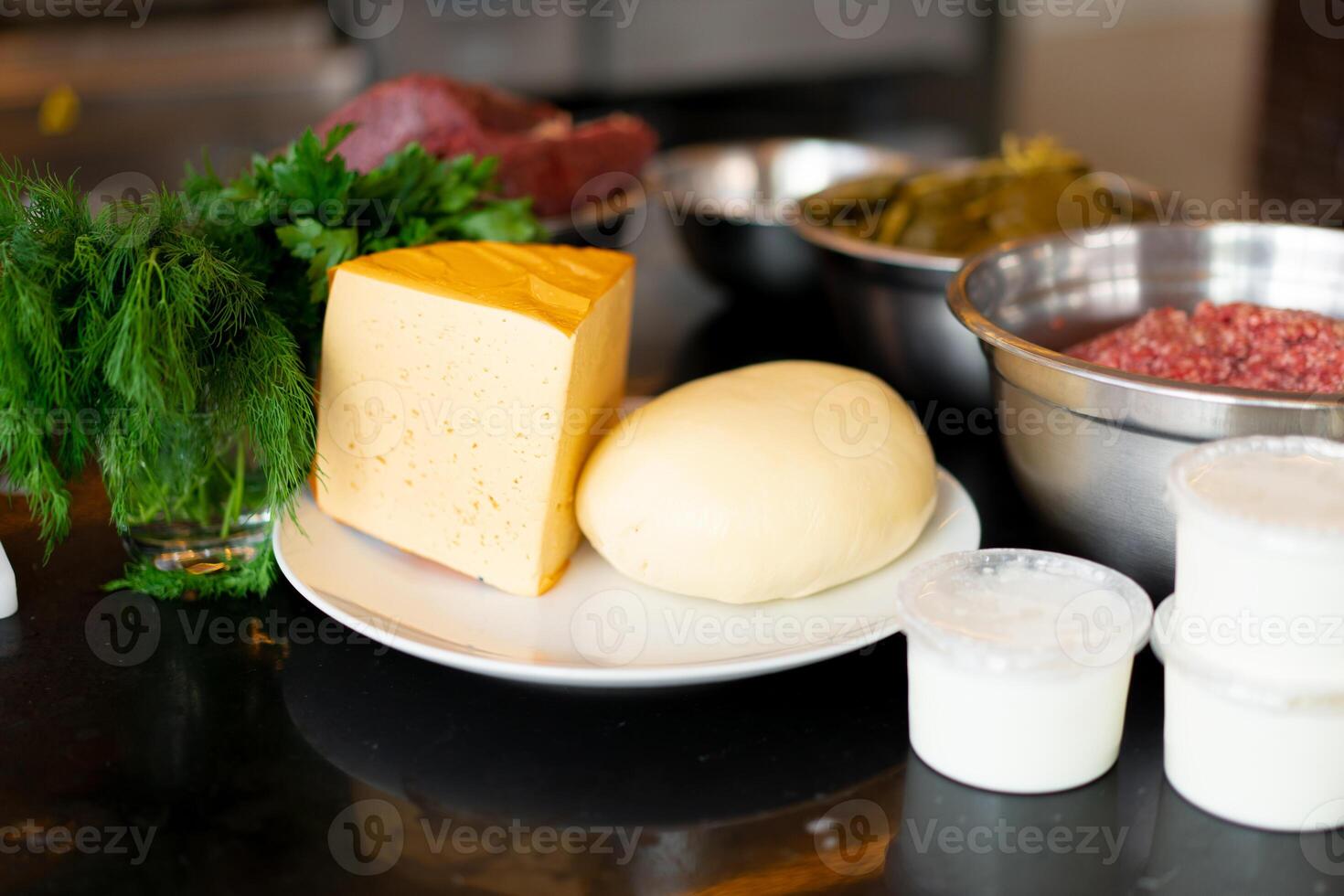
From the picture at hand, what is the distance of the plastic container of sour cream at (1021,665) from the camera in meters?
0.75

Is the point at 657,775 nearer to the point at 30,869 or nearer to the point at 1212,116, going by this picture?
the point at 30,869

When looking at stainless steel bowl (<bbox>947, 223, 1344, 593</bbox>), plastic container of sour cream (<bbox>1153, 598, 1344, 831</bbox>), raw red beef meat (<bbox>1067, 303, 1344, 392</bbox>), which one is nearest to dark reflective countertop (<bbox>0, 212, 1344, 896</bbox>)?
plastic container of sour cream (<bbox>1153, 598, 1344, 831</bbox>)

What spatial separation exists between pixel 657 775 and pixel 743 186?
133cm

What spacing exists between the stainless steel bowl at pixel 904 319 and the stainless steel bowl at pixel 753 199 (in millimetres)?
144

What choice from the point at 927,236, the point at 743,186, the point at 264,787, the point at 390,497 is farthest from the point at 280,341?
the point at 743,186

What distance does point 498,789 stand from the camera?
0.81 meters

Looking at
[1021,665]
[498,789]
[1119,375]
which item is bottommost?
[498,789]

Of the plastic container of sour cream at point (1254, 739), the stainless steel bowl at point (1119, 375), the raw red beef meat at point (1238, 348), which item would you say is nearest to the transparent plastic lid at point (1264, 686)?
the plastic container of sour cream at point (1254, 739)

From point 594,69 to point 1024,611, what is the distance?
323cm

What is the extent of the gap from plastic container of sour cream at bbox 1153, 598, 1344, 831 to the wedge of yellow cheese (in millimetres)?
453

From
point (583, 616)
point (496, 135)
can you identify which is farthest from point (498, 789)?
point (496, 135)

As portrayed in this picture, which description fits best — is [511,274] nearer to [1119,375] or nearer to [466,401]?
[466,401]

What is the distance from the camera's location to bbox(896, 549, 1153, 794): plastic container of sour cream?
748 mm

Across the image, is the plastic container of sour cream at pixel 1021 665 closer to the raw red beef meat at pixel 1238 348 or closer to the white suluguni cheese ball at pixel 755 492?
the white suluguni cheese ball at pixel 755 492
